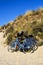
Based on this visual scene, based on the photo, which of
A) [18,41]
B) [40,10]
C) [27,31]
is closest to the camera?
[18,41]

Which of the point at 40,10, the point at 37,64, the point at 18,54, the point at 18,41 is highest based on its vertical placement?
the point at 40,10

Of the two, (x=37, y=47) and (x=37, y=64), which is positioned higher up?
(x=37, y=47)

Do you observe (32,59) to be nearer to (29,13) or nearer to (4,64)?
(4,64)

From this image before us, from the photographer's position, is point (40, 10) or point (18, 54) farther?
point (40, 10)

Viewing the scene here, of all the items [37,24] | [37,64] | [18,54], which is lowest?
[37,64]

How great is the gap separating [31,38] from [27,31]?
4.24 ft

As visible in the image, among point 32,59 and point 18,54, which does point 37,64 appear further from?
point 18,54

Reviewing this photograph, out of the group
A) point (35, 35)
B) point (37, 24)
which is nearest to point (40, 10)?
point (37, 24)

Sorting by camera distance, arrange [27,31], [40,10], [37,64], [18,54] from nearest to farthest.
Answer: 1. [37,64]
2. [18,54]
3. [27,31]
4. [40,10]

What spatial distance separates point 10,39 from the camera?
17453 mm

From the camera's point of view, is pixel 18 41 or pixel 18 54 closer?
pixel 18 54

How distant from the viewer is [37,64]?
10.3 meters

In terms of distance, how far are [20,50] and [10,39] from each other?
3277mm

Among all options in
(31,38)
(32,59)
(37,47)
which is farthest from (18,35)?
(32,59)
